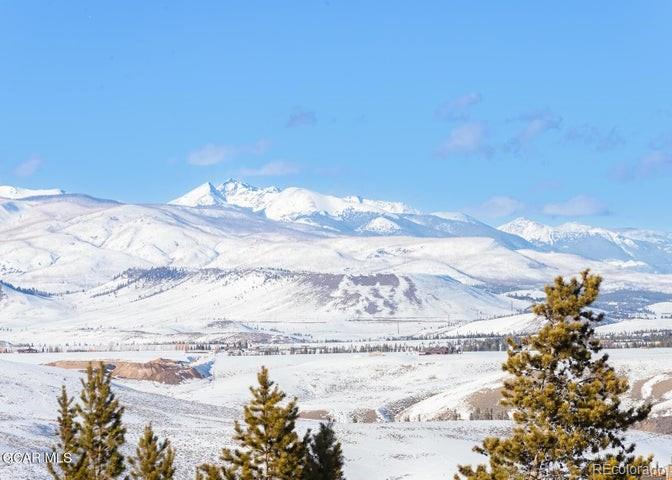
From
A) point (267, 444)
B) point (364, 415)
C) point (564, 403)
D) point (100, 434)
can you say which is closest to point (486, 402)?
point (364, 415)

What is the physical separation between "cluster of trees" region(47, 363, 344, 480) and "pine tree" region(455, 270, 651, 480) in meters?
7.93

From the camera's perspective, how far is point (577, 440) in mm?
26484

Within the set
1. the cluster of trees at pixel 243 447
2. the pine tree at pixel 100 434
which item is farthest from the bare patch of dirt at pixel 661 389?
the pine tree at pixel 100 434

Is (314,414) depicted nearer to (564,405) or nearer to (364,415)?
(364,415)

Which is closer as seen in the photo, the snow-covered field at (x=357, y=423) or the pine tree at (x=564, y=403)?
the pine tree at (x=564, y=403)

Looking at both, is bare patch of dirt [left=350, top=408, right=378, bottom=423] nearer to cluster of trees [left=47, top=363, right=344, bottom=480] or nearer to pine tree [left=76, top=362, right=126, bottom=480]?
cluster of trees [left=47, top=363, right=344, bottom=480]

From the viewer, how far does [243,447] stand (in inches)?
1478

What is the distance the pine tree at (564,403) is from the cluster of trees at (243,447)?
7933mm

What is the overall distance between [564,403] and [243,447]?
15.2 m

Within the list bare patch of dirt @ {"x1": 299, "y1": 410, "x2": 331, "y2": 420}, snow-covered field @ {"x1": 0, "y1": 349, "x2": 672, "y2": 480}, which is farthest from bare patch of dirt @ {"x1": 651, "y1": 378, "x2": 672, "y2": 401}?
bare patch of dirt @ {"x1": 299, "y1": 410, "x2": 331, "y2": 420}

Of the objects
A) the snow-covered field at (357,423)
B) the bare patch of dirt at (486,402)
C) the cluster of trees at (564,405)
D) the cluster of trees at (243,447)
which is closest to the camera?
the cluster of trees at (564,405)

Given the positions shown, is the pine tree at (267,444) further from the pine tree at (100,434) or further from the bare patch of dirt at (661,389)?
the bare patch of dirt at (661,389)

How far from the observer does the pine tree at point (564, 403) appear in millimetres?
26641

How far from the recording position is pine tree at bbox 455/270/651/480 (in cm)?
2664
